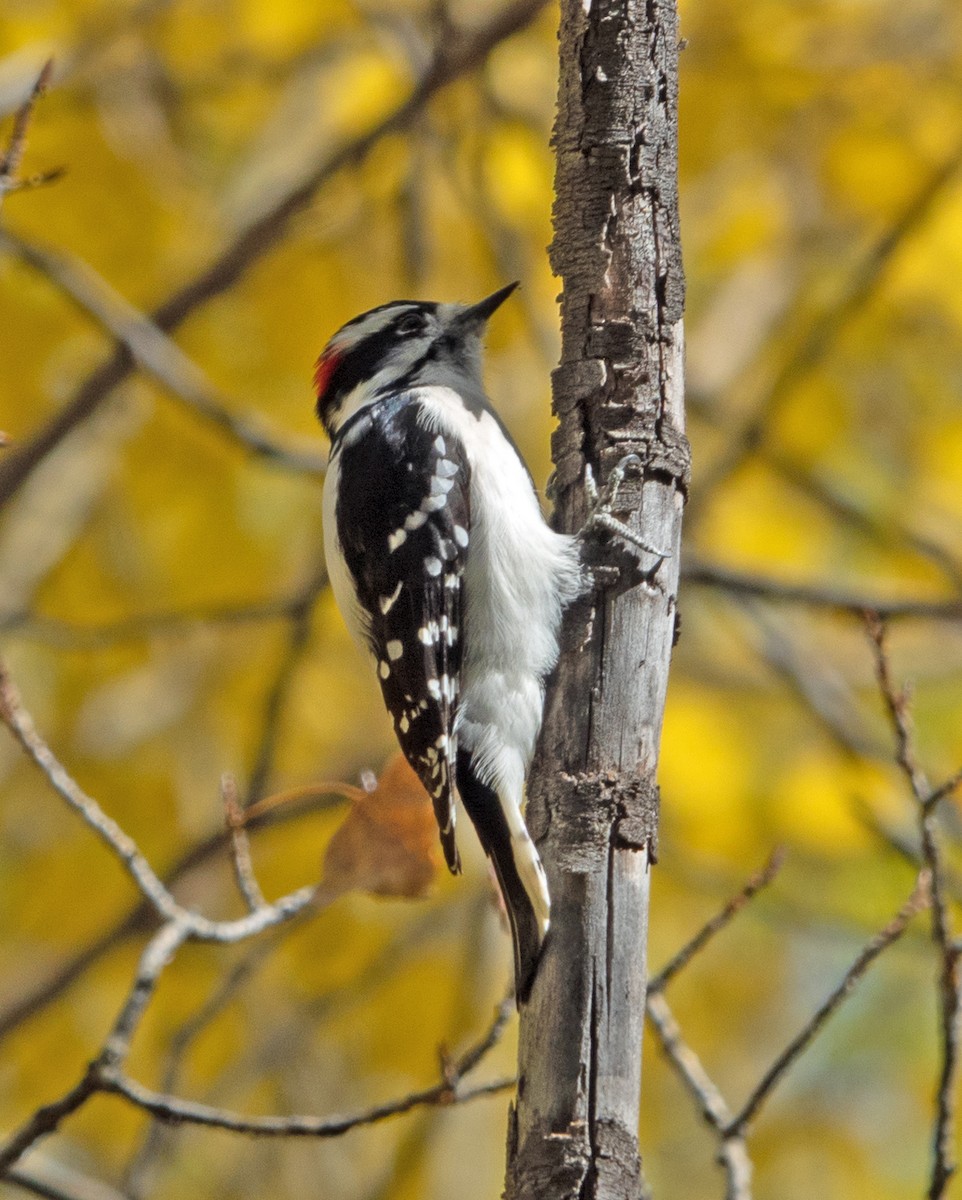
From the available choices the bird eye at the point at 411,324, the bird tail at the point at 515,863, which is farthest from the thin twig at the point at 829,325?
the bird tail at the point at 515,863

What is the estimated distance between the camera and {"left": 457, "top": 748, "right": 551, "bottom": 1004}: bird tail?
267 centimetres

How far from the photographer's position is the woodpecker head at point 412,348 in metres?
4.45

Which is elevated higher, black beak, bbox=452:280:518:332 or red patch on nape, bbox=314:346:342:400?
red patch on nape, bbox=314:346:342:400

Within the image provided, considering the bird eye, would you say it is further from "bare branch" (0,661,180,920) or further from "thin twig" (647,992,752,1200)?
"thin twig" (647,992,752,1200)

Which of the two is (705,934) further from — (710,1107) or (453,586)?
(453,586)

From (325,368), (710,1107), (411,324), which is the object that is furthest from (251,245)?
(710,1107)

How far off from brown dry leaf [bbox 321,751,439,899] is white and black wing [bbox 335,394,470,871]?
0.57 feet

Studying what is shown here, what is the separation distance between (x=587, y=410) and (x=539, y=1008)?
3.84ft

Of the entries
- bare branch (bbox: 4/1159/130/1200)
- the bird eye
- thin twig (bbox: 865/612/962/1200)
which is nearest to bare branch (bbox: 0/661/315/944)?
bare branch (bbox: 4/1159/130/1200)

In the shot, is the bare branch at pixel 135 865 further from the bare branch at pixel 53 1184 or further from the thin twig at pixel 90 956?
the thin twig at pixel 90 956

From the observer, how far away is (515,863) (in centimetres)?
313

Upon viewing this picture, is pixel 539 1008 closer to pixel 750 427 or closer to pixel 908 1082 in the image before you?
pixel 750 427

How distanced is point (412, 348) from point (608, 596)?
1.92 m

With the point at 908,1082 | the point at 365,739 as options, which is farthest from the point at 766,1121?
the point at 365,739
